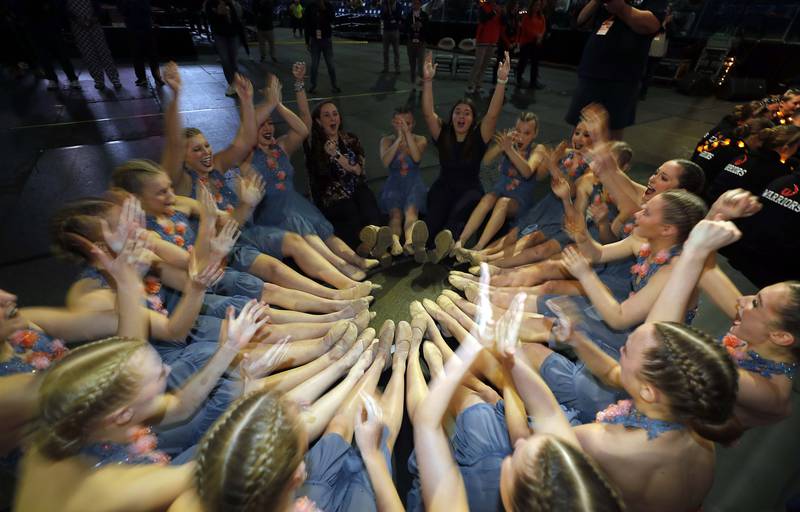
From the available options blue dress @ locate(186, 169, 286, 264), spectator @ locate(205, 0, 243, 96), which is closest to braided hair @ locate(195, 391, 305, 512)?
blue dress @ locate(186, 169, 286, 264)

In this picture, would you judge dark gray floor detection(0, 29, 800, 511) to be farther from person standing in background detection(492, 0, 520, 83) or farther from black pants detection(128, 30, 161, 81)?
person standing in background detection(492, 0, 520, 83)

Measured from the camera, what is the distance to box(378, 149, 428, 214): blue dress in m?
3.44

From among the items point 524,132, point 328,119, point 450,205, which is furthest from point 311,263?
point 524,132

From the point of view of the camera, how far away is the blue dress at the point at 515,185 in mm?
3238

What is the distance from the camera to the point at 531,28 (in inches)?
304

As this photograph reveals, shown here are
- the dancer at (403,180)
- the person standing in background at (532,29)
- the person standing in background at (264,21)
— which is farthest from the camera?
the person standing in background at (264,21)

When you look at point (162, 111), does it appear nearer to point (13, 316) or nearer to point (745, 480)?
point (13, 316)

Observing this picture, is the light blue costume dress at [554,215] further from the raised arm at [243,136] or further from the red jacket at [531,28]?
the red jacket at [531,28]

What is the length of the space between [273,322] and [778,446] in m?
2.75

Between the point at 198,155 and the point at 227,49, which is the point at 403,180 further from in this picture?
the point at 227,49

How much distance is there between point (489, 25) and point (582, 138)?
222 inches

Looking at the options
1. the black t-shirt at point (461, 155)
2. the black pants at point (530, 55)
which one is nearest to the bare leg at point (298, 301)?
the black t-shirt at point (461, 155)

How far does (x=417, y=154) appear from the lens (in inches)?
132

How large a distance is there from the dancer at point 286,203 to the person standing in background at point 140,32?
525cm
